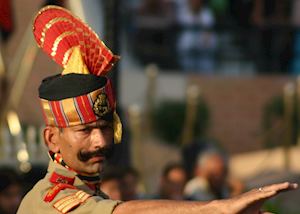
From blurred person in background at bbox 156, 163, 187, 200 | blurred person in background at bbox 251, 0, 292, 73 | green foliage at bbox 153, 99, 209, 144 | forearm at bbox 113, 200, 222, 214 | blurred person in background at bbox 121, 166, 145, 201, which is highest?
forearm at bbox 113, 200, 222, 214

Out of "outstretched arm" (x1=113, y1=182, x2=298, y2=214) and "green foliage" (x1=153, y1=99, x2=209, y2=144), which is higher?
"outstretched arm" (x1=113, y1=182, x2=298, y2=214)

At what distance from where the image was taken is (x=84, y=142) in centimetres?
539

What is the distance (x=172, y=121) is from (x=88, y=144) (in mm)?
12054

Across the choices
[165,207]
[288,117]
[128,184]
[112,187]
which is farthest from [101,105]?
[288,117]

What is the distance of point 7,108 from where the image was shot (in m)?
14.9

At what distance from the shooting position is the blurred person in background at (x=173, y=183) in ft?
35.5

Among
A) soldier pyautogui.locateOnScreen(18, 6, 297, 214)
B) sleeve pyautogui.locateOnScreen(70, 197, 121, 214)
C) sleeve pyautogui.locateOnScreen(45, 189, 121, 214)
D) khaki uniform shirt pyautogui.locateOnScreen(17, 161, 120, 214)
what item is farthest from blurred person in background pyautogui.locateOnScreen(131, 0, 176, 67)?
sleeve pyautogui.locateOnScreen(70, 197, 121, 214)

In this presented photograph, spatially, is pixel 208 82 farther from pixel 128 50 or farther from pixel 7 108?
pixel 7 108

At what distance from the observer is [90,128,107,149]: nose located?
537 centimetres

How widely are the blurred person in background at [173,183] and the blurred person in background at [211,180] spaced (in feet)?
0.23

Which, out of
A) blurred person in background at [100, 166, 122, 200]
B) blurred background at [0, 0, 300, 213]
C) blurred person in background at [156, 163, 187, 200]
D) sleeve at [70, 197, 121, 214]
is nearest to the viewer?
sleeve at [70, 197, 121, 214]

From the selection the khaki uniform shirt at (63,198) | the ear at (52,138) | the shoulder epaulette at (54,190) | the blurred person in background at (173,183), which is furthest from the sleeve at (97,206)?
the blurred person in background at (173,183)

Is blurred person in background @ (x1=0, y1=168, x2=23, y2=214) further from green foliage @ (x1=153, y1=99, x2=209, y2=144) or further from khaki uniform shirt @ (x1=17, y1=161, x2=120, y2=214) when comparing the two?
green foliage @ (x1=153, y1=99, x2=209, y2=144)

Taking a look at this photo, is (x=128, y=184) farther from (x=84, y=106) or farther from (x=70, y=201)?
(x=70, y=201)
